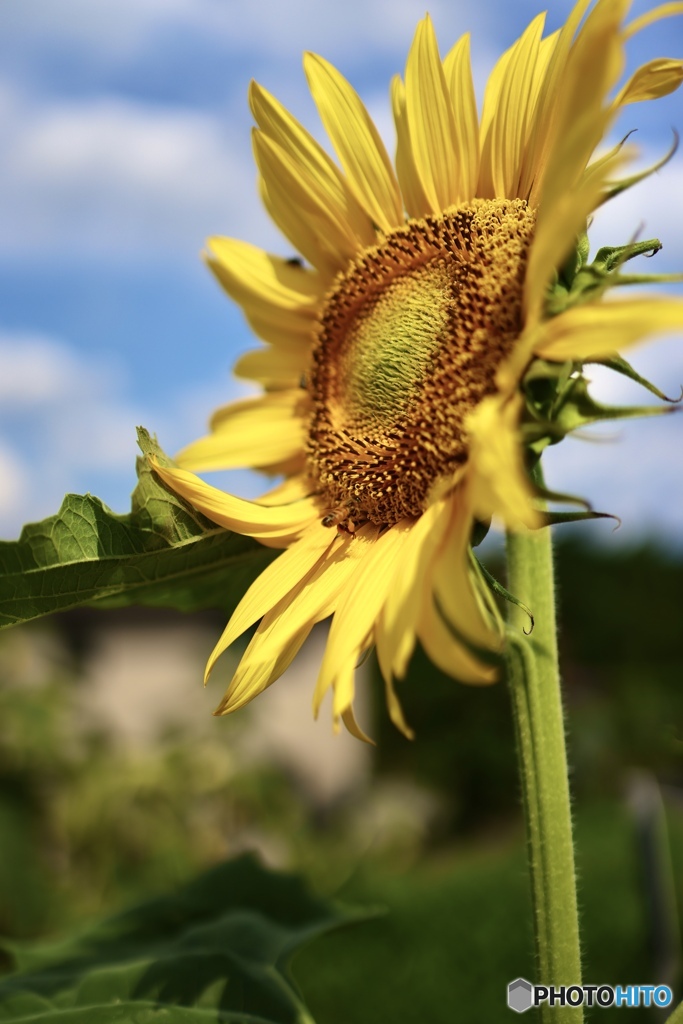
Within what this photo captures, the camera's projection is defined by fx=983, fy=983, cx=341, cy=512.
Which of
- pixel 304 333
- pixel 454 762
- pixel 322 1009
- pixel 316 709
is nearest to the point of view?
pixel 316 709

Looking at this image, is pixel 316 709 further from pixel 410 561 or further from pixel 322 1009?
pixel 322 1009

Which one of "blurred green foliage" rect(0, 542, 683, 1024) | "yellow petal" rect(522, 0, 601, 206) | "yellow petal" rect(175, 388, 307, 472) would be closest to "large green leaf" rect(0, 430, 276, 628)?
"yellow petal" rect(175, 388, 307, 472)

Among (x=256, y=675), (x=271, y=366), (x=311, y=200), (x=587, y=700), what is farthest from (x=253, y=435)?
(x=587, y=700)

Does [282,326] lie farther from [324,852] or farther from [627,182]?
[324,852]

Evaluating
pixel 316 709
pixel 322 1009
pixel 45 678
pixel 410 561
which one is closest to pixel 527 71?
pixel 410 561

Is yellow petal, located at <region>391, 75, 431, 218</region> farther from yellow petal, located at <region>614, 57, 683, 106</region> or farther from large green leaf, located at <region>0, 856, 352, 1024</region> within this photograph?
large green leaf, located at <region>0, 856, 352, 1024</region>

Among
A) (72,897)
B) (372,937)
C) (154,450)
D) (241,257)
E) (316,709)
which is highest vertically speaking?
(241,257)
